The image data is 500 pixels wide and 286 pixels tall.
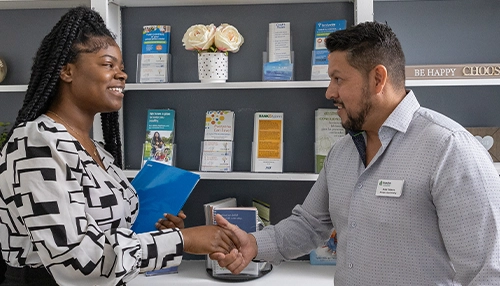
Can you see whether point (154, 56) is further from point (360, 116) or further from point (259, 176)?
point (360, 116)

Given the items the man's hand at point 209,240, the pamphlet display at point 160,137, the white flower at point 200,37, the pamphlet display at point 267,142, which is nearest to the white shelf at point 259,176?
the pamphlet display at point 267,142

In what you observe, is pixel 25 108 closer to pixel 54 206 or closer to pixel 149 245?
Result: pixel 54 206

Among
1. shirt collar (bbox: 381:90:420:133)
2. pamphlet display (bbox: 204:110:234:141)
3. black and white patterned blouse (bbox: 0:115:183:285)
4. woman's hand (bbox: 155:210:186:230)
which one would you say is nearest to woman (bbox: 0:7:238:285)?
black and white patterned blouse (bbox: 0:115:183:285)

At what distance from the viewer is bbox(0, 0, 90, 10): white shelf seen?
291cm

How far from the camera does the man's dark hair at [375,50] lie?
6.11ft

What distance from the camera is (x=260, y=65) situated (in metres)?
2.98

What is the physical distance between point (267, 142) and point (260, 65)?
45 centimetres

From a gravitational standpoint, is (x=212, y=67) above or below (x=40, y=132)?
above

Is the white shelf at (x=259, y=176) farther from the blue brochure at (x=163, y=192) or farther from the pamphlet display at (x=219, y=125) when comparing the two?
the blue brochure at (x=163, y=192)

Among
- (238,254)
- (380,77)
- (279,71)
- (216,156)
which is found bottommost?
(238,254)

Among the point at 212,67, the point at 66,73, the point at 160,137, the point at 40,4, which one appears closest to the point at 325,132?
the point at 212,67

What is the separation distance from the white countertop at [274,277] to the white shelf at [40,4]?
1.56 m

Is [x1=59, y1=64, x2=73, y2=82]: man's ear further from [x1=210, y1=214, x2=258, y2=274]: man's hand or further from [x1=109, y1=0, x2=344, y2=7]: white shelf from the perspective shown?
[x1=109, y1=0, x2=344, y2=7]: white shelf

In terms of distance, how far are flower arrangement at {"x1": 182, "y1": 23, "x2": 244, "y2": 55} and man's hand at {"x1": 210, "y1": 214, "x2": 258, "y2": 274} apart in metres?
0.96
